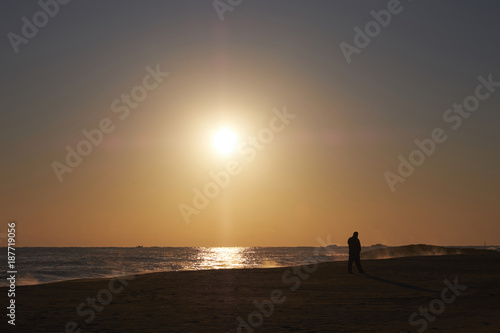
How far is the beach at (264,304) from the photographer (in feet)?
34.5

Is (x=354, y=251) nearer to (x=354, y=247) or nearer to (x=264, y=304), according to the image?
(x=354, y=247)

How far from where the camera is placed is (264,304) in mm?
13469

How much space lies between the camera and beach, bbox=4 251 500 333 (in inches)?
414

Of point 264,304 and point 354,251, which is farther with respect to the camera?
point 354,251

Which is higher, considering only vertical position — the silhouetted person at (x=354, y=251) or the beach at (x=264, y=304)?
the silhouetted person at (x=354, y=251)

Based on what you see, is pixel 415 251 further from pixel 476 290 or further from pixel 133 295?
pixel 133 295

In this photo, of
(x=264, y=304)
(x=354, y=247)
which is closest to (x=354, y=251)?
(x=354, y=247)

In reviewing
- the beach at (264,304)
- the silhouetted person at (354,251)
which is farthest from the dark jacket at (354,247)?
the beach at (264,304)

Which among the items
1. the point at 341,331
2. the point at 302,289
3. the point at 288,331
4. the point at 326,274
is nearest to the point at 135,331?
the point at 288,331

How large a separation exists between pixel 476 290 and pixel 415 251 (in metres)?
43.6

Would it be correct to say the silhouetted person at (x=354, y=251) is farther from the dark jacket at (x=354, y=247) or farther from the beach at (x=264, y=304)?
the beach at (x=264, y=304)

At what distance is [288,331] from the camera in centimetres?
998

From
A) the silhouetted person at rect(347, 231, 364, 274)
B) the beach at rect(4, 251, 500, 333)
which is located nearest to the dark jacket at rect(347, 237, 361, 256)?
the silhouetted person at rect(347, 231, 364, 274)

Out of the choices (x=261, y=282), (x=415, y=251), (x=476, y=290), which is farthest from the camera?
(x=415, y=251)
